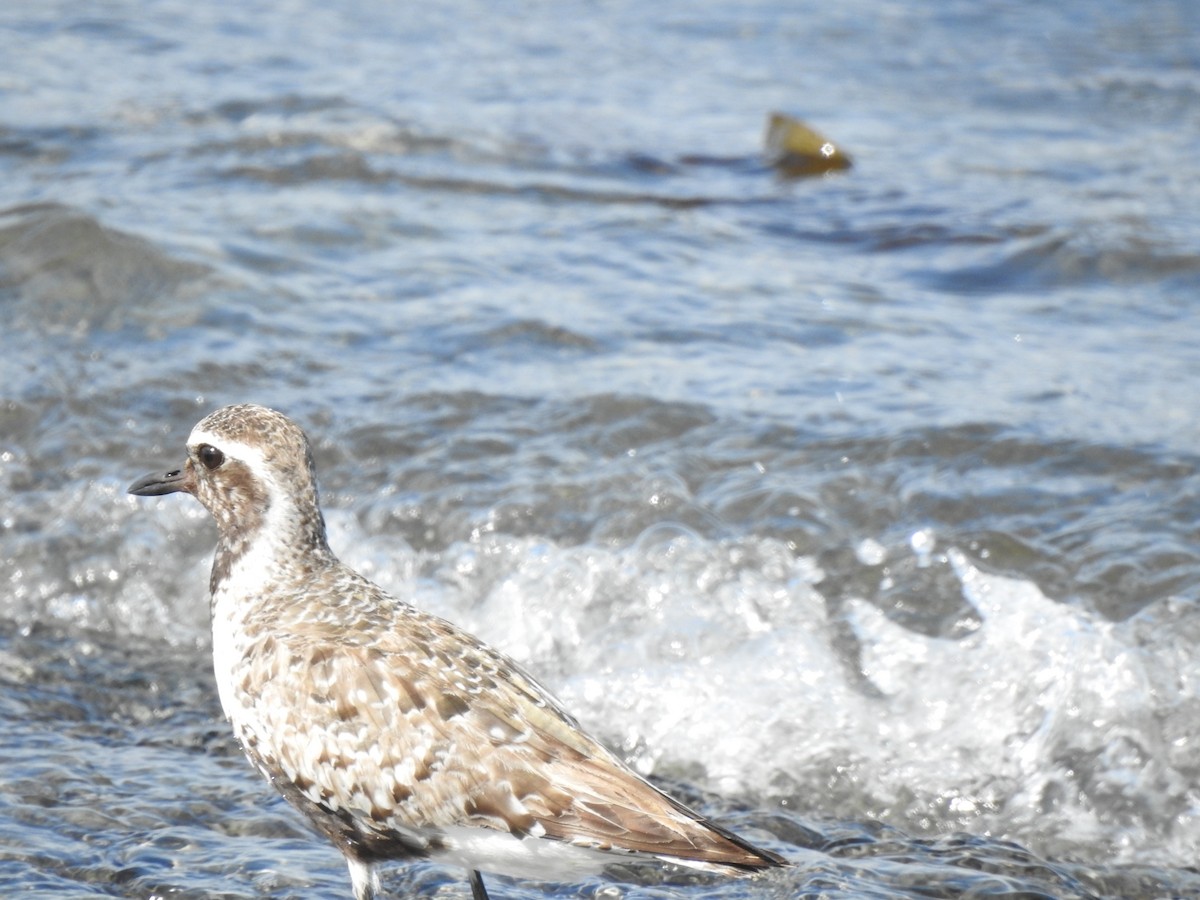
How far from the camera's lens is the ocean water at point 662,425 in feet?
19.6

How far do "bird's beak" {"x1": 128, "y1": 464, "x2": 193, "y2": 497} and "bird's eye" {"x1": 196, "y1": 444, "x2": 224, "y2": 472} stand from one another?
14 centimetres

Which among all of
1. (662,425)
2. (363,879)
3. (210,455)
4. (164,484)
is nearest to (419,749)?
(363,879)

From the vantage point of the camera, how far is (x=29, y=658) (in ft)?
22.7

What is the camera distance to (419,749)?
470 centimetres

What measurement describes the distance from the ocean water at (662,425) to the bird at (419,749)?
0.69m

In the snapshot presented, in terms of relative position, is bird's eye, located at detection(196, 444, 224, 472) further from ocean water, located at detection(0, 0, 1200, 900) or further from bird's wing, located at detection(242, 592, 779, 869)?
ocean water, located at detection(0, 0, 1200, 900)

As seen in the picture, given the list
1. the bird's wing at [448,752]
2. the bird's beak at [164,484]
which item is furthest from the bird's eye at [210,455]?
the bird's wing at [448,752]

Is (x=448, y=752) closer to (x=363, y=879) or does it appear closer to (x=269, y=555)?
(x=363, y=879)

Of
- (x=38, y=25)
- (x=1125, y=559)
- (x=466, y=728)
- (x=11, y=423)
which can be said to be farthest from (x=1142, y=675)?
(x=38, y=25)

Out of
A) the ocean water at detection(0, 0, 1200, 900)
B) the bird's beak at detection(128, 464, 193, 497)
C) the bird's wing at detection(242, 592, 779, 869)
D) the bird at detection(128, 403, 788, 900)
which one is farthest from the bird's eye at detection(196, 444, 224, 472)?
the ocean water at detection(0, 0, 1200, 900)

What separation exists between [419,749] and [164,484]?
1.57 m

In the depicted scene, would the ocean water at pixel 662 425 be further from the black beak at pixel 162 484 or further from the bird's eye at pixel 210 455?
the bird's eye at pixel 210 455

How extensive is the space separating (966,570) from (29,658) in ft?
13.5

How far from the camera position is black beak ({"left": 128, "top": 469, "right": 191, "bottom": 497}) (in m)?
5.62
